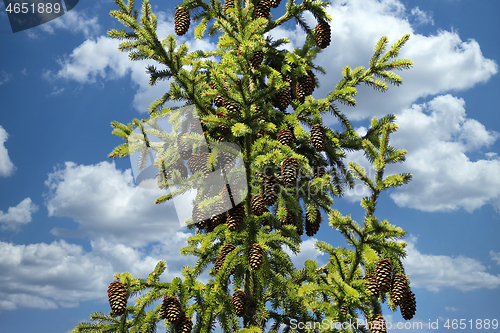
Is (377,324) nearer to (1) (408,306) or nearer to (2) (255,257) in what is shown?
(1) (408,306)

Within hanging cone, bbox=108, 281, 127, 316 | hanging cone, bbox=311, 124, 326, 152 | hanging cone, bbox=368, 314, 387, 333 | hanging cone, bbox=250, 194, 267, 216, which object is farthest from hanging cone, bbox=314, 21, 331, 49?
hanging cone, bbox=108, 281, 127, 316

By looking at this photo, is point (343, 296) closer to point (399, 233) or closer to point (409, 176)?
point (399, 233)

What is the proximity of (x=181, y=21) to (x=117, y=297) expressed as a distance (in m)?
5.12

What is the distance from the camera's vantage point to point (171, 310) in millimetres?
4441

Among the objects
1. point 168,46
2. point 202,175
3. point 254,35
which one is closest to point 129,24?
point 168,46

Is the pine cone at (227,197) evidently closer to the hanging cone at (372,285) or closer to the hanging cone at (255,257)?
the hanging cone at (255,257)

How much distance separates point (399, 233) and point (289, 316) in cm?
301

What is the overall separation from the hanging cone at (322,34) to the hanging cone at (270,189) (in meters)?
3.54

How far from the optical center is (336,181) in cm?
730

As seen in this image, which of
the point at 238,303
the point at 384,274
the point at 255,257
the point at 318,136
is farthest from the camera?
the point at 318,136

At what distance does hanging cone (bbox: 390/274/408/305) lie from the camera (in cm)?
392

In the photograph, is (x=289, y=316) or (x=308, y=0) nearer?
(x=289, y=316)

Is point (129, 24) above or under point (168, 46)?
above

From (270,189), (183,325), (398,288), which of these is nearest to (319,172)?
(270,189)
